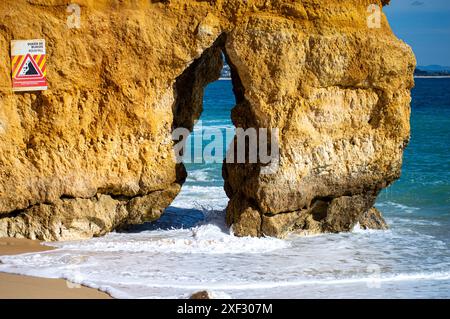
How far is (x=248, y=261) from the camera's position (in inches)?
409

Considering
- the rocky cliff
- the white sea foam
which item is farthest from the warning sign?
the white sea foam

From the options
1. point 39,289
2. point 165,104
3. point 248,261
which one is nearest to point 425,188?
point 165,104

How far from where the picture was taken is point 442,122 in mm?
40375

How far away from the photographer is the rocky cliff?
11.2m

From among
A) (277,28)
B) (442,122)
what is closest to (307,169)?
(277,28)

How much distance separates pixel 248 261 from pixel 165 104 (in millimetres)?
2622

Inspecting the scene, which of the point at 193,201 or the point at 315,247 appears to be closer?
the point at 315,247

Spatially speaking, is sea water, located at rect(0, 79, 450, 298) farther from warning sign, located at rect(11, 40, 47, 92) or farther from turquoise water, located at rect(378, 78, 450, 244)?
warning sign, located at rect(11, 40, 47, 92)

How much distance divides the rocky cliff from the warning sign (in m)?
0.10

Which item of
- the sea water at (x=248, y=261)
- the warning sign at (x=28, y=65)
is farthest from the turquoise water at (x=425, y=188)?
the warning sign at (x=28, y=65)

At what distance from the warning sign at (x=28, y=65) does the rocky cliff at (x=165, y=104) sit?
0.31 ft
